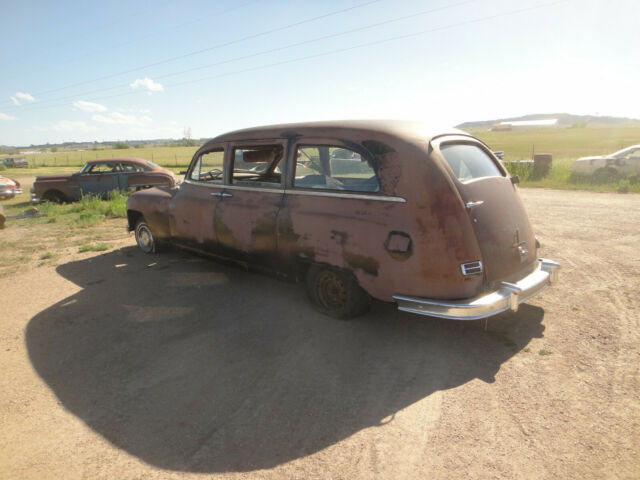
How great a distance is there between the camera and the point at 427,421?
262 cm

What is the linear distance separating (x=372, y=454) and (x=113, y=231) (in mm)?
8006

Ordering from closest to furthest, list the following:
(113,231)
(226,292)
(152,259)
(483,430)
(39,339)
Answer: (483,430) < (39,339) < (226,292) < (152,259) < (113,231)

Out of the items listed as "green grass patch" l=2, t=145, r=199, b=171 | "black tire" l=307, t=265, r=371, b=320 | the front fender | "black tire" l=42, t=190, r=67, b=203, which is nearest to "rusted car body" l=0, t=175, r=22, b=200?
"black tire" l=42, t=190, r=67, b=203

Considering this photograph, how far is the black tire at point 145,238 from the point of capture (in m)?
6.49

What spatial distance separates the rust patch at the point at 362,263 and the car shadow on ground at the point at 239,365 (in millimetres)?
644

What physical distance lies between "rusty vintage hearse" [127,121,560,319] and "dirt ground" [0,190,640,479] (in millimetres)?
474

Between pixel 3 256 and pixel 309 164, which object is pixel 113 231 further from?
pixel 309 164

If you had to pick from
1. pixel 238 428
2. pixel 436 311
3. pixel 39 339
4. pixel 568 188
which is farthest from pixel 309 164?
pixel 568 188

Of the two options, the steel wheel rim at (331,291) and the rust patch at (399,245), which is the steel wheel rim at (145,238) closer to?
the steel wheel rim at (331,291)

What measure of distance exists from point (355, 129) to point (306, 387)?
7.25 ft

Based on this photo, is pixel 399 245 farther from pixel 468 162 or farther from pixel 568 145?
pixel 568 145

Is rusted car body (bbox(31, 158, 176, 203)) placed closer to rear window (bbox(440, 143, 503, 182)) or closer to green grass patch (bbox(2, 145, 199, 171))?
rear window (bbox(440, 143, 503, 182))

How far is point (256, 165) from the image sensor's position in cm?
490

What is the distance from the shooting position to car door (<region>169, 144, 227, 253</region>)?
5035 mm
